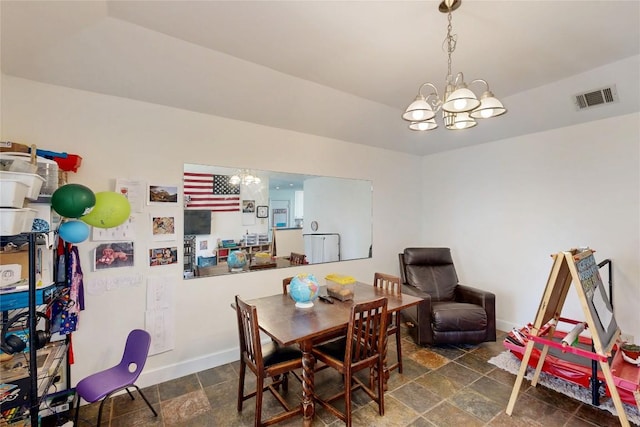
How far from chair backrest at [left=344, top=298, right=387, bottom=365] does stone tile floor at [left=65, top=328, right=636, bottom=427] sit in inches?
19.9

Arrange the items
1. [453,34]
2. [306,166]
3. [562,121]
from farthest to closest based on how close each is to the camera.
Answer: [306,166], [562,121], [453,34]

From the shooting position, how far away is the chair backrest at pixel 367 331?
1.95 m

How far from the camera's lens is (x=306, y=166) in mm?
3539

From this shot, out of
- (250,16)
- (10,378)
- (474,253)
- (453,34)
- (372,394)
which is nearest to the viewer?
(10,378)

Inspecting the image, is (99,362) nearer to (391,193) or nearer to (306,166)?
(306,166)

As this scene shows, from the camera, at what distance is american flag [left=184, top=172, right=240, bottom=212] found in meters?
2.79

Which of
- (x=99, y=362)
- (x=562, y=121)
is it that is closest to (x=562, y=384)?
(x=562, y=121)

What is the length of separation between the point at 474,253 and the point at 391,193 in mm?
1468

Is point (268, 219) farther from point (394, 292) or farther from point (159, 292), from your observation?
point (394, 292)

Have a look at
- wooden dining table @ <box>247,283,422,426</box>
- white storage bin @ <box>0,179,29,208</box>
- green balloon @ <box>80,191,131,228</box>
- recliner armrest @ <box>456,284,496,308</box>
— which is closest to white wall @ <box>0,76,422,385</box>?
green balloon @ <box>80,191,131,228</box>

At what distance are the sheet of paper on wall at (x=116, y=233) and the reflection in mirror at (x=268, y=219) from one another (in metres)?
0.44

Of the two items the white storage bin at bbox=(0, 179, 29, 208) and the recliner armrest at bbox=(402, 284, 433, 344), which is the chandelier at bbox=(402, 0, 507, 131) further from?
the white storage bin at bbox=(0, 179, 29, 208)

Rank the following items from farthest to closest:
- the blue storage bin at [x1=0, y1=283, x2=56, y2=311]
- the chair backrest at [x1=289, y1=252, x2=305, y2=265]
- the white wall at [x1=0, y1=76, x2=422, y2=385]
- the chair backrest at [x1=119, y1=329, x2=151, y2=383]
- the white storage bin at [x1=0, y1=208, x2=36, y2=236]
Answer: the chair backrest at [x1=289, y1=252, x2=305, y2=265] → the white wall at [x1=0, y1=76, x2=422, y2=385] → the chair backrest at [x1=119, y1=329, x2=151, y2=383] → the blue storage bin at [x1=0, y1=283, x2=56, y2=311] → the white storage bin at [x1=0, y1=208, x2=36, y2=236]

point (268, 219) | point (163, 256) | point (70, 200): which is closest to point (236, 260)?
point (268, 219)
